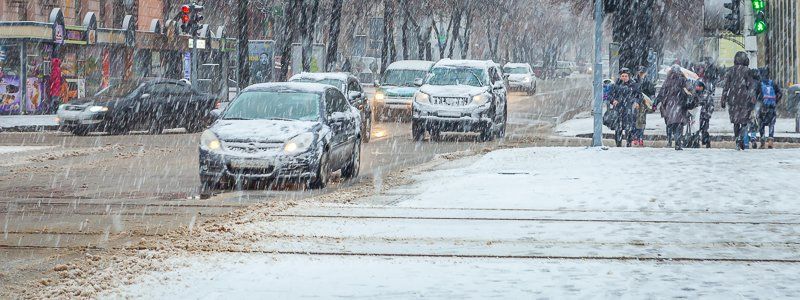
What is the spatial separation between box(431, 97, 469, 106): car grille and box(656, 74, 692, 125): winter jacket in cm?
616

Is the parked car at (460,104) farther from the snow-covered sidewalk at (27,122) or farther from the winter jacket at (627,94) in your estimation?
the snow-covered sidewalk at (27,122)

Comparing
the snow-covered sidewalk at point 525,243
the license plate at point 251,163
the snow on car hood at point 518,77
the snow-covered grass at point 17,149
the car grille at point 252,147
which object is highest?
the snow on car hood at point 518,77

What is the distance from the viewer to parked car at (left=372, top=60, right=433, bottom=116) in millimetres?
37750

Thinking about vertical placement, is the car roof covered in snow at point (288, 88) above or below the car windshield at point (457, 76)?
below

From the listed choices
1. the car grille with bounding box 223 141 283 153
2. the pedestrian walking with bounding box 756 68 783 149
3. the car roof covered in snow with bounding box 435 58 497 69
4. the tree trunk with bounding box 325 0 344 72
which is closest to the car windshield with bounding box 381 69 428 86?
the car roof covered in snow with bounding box 435 58 497 69

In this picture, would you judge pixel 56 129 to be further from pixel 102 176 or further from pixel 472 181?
pixel 472 181

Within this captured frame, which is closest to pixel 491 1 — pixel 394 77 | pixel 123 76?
pixel 123 76

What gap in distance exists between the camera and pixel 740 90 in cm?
2208

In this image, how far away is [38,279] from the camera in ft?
30.1

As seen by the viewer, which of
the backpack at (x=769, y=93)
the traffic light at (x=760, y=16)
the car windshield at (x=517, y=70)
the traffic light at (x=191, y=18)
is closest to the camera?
the backpack at (x=769, y=93)

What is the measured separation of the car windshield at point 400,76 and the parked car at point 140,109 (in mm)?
6229

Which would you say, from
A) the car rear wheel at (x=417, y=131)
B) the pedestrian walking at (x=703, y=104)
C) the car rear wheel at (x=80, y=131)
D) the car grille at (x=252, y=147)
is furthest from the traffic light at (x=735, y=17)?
the car grille at (x=252, y=147)

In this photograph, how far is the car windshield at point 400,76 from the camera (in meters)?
38.4

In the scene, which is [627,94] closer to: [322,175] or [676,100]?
[676,100]
